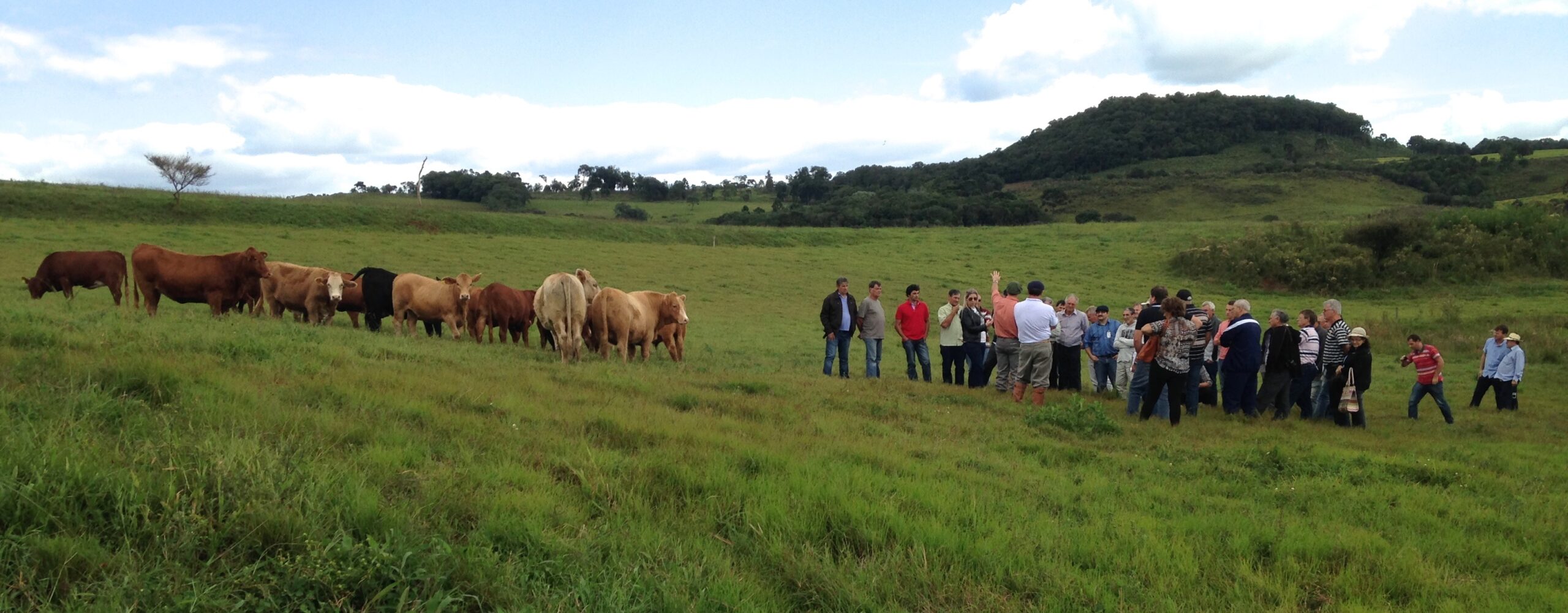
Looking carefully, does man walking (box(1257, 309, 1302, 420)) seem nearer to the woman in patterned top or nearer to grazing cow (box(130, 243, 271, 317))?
the woman in patterned top

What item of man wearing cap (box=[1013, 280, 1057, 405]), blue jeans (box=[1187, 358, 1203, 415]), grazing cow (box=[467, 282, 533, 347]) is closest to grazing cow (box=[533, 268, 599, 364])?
grazing cow (box=[467, 282, 533, 347])

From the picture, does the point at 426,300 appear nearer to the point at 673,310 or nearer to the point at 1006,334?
the point at 673,310

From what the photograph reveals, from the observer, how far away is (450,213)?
44250 mm

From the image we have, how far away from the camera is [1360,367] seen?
11.0 meters

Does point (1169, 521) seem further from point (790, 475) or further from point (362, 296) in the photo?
point (362, 296)

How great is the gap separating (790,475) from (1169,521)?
2443mm

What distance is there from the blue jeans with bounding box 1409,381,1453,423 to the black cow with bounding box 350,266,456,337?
15.9 meters

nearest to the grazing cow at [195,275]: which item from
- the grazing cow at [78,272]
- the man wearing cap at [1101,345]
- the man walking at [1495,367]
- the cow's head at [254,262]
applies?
the cow's head at [254,262]

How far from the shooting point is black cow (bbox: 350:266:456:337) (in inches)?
651

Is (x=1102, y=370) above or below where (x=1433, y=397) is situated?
above

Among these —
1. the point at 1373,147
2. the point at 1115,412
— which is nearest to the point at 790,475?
the point at 1115,412

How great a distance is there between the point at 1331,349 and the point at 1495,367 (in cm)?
450

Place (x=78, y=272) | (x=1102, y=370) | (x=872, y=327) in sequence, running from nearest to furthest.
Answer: (x=1102, y=370) < (x=872, y=327) < (x=78, y=272)

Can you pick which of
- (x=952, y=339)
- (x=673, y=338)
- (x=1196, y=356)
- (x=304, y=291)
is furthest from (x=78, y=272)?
(x=1196, y=356)
